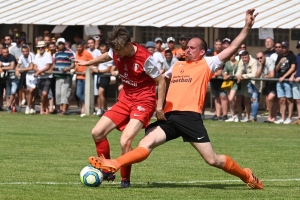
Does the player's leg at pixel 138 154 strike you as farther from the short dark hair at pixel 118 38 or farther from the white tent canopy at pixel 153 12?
the white tent canopy at pixel 153 12

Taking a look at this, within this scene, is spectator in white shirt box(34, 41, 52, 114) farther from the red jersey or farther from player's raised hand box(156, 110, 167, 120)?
player's raised hand box(156, 110, 167, 120)

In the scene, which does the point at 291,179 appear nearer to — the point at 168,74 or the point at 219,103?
the point at 168,74

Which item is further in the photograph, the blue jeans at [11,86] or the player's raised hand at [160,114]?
the blue jeans at [11,86]

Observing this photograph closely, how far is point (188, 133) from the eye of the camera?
995 cm

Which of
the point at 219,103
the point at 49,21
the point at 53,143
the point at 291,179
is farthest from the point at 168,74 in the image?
the point at 49,21

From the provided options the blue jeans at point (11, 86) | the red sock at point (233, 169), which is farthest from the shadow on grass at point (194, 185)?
the blue jeans at point (11, 86)

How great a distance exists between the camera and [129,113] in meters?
10.5

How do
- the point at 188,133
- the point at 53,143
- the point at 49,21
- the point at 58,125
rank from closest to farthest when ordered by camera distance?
1. the point at 188,133
2. the point at 53,143
3. the point at 58,125
4. the point at 49,21

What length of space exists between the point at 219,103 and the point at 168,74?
40.2ft

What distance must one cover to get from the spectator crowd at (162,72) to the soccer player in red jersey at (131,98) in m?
10.2

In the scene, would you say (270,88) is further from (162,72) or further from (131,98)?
(131,98)

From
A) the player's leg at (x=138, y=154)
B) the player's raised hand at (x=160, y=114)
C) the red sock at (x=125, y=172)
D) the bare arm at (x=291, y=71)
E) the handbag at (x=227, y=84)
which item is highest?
the player's raised hand at (x=160, y=114)

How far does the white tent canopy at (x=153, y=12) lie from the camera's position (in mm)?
24281

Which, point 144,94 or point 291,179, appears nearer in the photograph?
point 144,94
